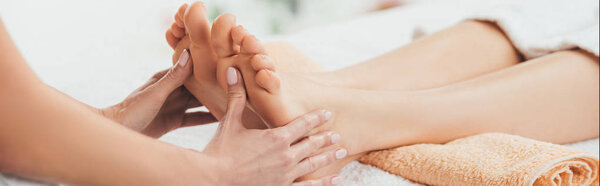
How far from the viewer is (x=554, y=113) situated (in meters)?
0.99

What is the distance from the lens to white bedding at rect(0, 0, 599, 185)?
1.00 m

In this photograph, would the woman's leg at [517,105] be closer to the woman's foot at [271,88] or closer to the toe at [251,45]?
the woman's foot at [271,88]

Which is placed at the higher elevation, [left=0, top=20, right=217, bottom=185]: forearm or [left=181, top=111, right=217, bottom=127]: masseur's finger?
[left=0, top=20, right=217, bottom=185]: forearm

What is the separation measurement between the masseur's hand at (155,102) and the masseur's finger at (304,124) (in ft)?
0.64

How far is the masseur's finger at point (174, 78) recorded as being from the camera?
2.73ft

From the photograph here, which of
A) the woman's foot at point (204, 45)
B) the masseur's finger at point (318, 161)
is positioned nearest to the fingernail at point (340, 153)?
the masseur's finger at point (318, 161)

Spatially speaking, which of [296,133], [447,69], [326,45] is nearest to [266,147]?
[296,133]

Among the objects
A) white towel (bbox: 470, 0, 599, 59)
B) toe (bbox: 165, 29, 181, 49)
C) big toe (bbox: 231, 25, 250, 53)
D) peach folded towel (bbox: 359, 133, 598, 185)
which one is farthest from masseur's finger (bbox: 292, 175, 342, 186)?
white towel (bbox: 470, 0, 599, 59)

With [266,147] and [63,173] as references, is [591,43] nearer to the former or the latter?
[266,147]

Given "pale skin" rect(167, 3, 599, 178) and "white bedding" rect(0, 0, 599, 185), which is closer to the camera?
"pale skin" rect(167, 3, 599, 178)

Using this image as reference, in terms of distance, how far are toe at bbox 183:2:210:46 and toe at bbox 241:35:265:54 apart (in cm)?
7

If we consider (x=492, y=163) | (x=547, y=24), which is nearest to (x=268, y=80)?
(x=492, y=163)

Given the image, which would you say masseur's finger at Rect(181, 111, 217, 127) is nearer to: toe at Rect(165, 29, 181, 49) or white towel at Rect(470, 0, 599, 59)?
toe at Rect(165, 29, 181, 49)

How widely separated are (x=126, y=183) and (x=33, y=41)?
2.29 metres
